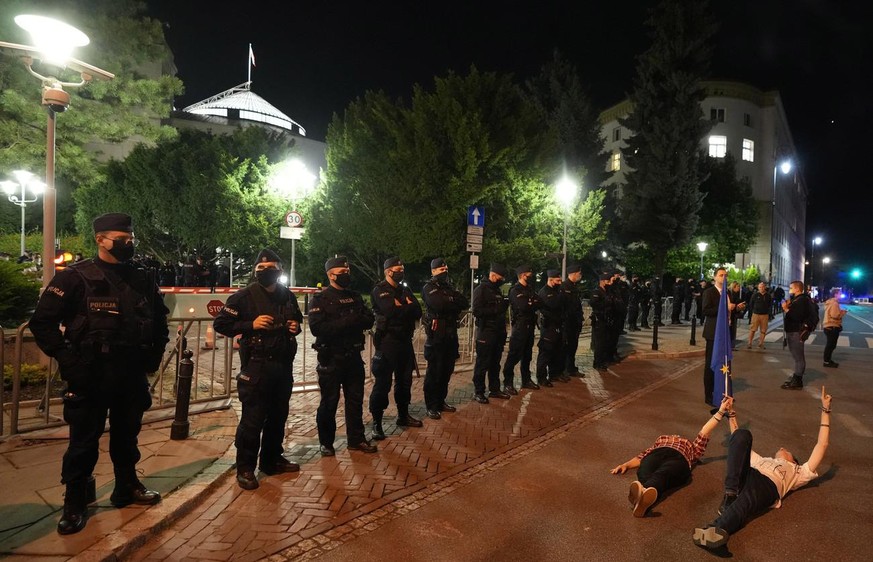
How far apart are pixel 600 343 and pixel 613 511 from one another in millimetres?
6697

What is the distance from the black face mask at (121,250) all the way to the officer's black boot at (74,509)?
1.63m

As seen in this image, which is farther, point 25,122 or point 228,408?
point 25,122

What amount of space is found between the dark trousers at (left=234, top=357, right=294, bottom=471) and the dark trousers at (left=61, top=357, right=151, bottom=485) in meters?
0.81

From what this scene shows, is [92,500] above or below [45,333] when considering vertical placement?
below

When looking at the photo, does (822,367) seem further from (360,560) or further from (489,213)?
(360,560)

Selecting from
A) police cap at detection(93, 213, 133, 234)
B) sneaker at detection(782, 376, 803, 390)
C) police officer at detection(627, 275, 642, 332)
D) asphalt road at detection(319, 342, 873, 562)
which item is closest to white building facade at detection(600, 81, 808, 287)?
police officer at detection(627, 275, 642, 332)

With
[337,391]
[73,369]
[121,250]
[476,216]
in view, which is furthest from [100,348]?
[476,216]

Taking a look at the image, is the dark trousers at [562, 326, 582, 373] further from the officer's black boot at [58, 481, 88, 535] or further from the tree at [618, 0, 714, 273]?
the tree at [618, 0, 714, 273]

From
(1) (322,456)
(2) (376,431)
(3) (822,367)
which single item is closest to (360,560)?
(1) (322,456)

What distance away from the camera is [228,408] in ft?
23.2

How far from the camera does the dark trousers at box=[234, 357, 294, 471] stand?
460 centimetres

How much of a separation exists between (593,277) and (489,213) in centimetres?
1211

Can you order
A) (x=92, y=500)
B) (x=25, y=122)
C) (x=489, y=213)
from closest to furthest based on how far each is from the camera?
(x=92, y=500) < (x=25, y=122) < (x=489, y=213)

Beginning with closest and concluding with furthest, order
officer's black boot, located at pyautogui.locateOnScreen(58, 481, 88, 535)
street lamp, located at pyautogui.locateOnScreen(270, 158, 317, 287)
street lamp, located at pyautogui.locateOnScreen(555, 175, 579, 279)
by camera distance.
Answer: officer's black boot, located at pyautogui.locateOnScreen(58, 481, 88, 535) < street lamp, located at pyautogui.locateOnScreen(555, 175, 579, 279) < street lamp, located at pyautogui.locateOnScreen(270, 158, 317, 287)
